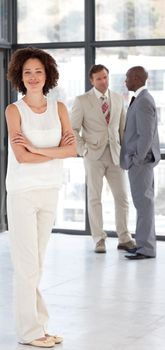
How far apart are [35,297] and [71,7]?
5167mm

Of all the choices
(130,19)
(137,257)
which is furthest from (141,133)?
(130,19)

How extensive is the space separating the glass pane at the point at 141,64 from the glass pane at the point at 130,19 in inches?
5.6

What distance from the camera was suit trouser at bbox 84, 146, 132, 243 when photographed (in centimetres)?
812

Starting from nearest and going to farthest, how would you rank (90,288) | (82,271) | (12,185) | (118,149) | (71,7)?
1. (12,185)
2. (90,288)
3. (82,271)
4. (118,149)
5. (71,7)

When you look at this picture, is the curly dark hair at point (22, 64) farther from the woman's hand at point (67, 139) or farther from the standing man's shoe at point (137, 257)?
the standing man's shoe at point (137, 257)

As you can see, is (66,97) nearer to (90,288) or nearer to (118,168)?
(118,168)

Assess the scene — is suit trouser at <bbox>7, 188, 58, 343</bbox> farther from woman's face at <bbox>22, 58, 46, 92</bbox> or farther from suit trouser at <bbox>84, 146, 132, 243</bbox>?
suit trouser at <bbox>84, 146, 132, 243</bbox>

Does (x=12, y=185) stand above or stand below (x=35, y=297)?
above

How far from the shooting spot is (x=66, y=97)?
952 centimetres

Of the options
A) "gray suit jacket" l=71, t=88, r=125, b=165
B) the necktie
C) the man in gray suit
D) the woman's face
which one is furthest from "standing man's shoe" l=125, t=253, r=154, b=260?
the woman's face

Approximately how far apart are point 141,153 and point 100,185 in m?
0.83

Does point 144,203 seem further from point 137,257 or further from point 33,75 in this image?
point 33,75

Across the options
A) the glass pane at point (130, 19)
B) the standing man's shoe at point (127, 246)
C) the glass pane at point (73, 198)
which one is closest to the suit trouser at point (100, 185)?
the standing man's shoe at point (127, 246)

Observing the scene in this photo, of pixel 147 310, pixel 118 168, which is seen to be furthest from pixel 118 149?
pixel 147 310
